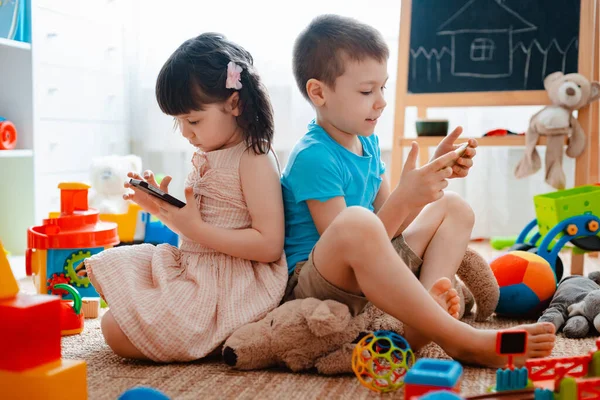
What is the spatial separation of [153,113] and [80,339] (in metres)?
1.79

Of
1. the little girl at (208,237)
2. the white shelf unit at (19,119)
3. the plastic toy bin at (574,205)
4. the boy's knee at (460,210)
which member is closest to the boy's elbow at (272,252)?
the little girl at (208,237)

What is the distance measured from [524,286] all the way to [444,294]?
1.50 ft

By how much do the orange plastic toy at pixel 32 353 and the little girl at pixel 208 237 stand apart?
0.25 meters

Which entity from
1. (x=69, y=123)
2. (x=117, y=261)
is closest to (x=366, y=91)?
(x=117, y=261)

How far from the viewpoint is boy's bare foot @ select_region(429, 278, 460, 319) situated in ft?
3.45

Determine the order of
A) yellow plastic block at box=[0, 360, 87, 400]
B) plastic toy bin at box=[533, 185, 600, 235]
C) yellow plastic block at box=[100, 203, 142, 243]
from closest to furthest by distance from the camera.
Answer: yellow plastic block at box=[0, 360, 87, 400], plastic toy bin at box=[533, 185, 600, 235], yellow plastic block at box=[100, 203, 142, 243]

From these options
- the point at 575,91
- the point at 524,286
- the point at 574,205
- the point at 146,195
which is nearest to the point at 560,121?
the point at 575,91

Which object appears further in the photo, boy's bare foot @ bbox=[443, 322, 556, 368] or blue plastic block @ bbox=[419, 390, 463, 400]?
boy's bare foot @ bbox=[443, 322, 556, 368]

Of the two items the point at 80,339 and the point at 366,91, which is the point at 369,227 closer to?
the point at 366,91

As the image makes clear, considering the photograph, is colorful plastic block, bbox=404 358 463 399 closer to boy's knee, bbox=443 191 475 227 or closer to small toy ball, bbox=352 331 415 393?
small toy ball, bbox=352 331 415 393

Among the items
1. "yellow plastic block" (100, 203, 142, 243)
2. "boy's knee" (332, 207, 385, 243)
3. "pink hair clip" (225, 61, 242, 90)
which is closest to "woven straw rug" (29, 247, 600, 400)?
"boy's knee" (332, 207, 385, 243)

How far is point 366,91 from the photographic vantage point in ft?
3.95

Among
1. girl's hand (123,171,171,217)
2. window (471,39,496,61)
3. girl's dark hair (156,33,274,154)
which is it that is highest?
window (471,39,496,61)

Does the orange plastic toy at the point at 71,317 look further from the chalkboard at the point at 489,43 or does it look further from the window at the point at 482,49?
the window at the point at 482,49
